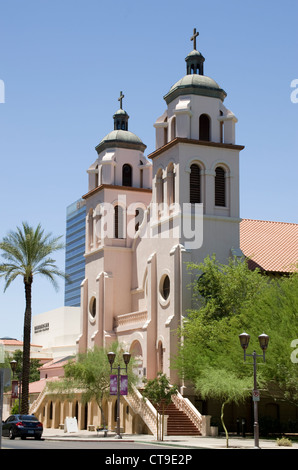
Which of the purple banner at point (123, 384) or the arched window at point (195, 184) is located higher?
the arched window at point (195, 184)

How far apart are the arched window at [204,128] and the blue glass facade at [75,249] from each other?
132 metres

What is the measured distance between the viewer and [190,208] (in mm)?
49656

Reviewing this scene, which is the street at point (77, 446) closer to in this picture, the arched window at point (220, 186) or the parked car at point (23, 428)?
the parked car at point (23, 428)

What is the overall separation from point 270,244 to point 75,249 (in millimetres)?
139626

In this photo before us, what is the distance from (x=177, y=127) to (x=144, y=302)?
13405 millimetres

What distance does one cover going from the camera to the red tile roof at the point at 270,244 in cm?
5190

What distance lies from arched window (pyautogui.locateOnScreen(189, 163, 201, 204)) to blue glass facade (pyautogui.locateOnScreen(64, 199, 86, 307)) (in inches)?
5240

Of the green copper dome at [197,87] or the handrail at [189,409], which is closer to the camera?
the handrail at [189,409]

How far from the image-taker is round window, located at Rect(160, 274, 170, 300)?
50219 mm

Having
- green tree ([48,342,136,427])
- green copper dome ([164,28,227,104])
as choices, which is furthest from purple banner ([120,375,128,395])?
green copper dome ([164,28,227,104])

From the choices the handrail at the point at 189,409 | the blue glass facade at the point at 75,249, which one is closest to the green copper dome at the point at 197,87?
the handrail at the point at 189,409

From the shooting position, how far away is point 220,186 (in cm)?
5166

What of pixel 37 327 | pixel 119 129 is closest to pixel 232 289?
pixel 119 129

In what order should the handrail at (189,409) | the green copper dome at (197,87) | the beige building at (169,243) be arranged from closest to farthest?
the handrail at (189,409) → the beige building at (169,243) → the green copper dome at (197,87)
